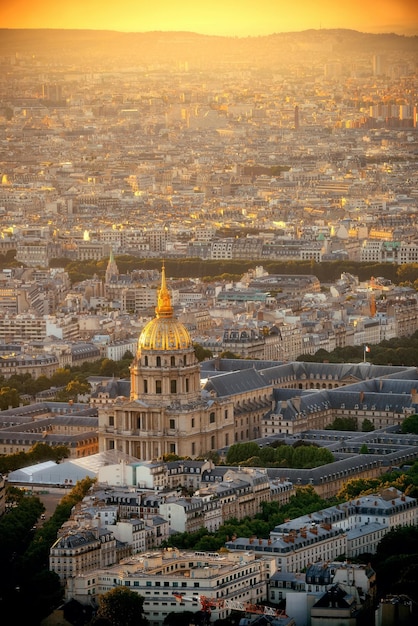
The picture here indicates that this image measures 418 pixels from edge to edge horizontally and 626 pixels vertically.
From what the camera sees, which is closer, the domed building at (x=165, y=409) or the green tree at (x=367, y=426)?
the domed building at (x=165, y=409)

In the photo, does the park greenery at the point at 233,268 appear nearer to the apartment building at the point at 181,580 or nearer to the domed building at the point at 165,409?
the domed building at the point at 165,409

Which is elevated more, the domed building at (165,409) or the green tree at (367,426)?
the domed building at (165,409)

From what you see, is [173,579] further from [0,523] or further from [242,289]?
[242,289]

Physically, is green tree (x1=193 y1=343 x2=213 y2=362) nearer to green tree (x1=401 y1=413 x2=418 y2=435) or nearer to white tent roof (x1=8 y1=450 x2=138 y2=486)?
green tree (x1=401 y1=413 x2=418 y2=435)

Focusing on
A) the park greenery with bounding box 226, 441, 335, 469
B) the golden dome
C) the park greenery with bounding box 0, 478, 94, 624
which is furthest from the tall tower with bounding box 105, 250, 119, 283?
the park greenery with bounding box 0, 478, 94, 624

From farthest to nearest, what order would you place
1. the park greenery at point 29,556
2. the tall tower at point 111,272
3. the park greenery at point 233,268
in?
the park greenery at point 233,268 → the tall tower at point 111,272 → the park greenery at point 29,556

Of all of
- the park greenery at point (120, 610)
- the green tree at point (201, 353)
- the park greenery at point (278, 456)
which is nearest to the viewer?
the park greenery at point (120, 610)

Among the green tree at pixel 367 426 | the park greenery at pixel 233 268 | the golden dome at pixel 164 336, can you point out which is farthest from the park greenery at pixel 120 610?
the park greenery at pixel 233 268
